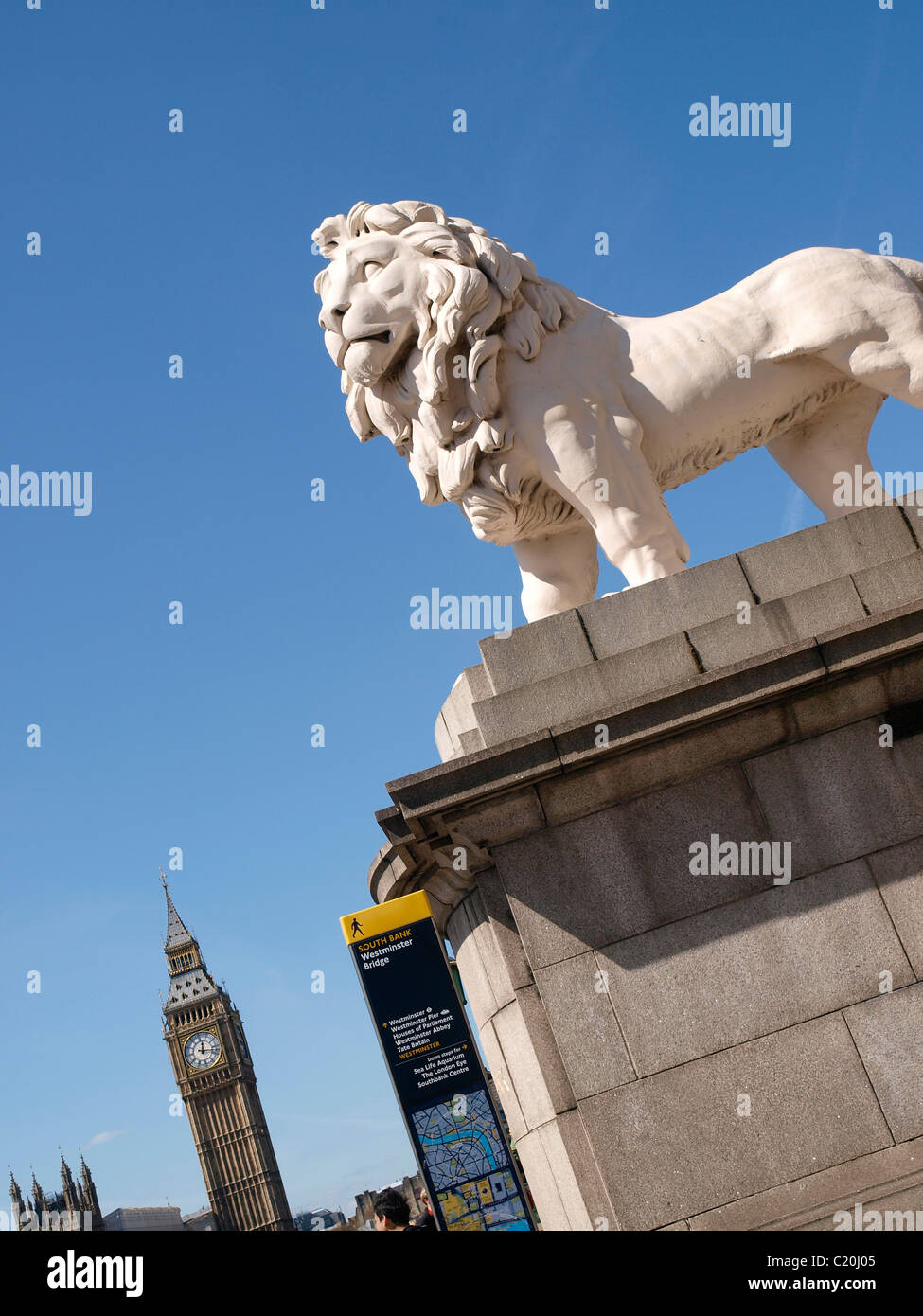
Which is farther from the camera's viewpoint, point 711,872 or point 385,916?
point 385,916

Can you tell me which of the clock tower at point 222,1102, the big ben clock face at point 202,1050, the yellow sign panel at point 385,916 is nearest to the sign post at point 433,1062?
the yellow sign panel at point 385,916

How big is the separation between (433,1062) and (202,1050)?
130 metres

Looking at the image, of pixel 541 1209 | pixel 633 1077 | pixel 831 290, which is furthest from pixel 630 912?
pixel 831 290

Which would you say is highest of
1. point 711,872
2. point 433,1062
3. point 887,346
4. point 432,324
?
point 432,324

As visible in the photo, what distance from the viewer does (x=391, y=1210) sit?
24.4ft

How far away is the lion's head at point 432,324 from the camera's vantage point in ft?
21.8

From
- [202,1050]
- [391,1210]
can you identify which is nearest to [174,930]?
[202,1050]

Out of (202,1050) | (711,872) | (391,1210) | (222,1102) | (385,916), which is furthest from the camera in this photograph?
(202,1050)

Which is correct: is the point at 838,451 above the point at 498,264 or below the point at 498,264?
below

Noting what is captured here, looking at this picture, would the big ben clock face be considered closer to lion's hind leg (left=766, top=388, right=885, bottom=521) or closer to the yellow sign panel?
the yellow sign panel

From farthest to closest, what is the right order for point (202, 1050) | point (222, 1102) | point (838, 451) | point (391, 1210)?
point (202, 1050) → point (222, 1102) → point (391, 1210) → point (838, 451)

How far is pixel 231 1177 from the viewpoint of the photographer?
12069 cm

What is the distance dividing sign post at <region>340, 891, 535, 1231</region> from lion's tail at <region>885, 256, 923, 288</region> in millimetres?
4389

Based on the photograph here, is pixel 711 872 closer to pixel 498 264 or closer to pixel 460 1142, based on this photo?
pixel 460 1142
